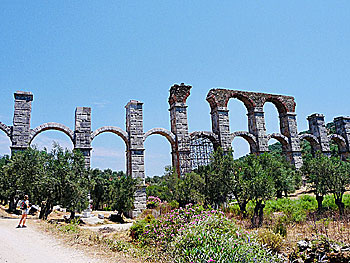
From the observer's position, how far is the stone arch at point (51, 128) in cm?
1702

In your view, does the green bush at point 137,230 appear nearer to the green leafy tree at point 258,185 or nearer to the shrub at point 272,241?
the shrub at point 272,241

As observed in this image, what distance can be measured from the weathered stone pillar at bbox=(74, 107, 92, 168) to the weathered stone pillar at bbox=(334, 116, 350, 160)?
24.0 meters

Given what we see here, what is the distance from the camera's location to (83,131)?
17.9 meters

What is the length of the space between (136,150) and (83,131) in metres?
3.66

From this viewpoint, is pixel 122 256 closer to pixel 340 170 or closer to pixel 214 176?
pixel 214 176

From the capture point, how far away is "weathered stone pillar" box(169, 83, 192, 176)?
19422mm

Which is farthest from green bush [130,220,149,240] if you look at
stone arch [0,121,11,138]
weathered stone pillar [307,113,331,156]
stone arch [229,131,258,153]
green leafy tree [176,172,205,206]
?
weathered stone pillar [307,113,331,156]

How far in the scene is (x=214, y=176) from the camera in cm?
1305

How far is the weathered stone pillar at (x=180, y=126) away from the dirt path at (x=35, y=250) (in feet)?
36.4

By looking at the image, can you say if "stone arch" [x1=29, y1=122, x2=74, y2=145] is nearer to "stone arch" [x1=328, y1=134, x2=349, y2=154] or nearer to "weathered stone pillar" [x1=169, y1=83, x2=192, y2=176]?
"weathered stone pillar" [x1=169, y1=83, x2=192, y2=176]

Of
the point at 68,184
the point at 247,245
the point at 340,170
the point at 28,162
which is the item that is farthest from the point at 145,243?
the point at 340,170

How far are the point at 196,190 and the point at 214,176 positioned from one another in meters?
1.74

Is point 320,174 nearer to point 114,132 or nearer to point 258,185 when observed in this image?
point 258,185

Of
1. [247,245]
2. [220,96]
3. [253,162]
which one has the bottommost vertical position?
[247,245]
